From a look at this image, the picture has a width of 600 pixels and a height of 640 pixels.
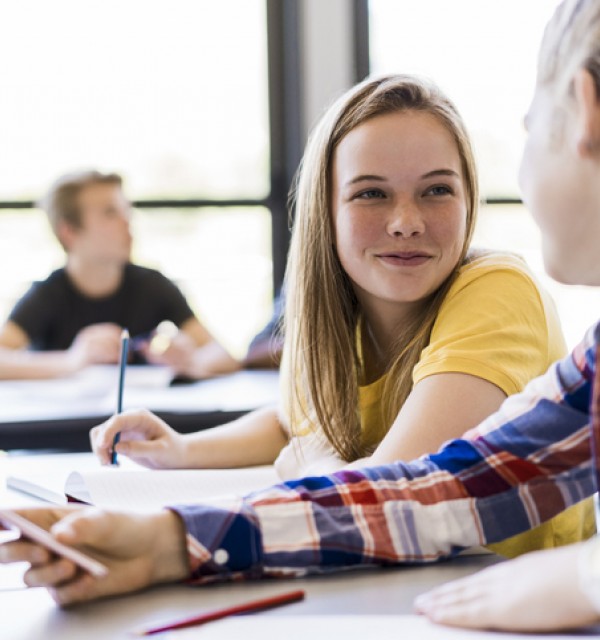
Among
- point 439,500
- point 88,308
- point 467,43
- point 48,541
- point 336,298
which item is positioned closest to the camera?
point 48,541

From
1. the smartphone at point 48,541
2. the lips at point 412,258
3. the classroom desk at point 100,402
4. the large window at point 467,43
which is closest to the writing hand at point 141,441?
the lips at point 412,258

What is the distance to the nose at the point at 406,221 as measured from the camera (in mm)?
1195

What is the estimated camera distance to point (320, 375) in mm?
1312

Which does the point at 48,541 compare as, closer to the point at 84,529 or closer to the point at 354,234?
the point at 84,529

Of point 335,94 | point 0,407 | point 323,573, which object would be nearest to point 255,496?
point 323,573

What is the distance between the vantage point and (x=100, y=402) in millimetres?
2514

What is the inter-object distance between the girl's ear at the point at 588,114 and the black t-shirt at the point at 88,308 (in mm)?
2498

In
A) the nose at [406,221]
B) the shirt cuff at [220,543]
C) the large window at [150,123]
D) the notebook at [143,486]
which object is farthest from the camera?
the large window at [150,123]

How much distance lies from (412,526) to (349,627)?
19 centimetres

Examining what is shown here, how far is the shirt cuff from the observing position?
81cm

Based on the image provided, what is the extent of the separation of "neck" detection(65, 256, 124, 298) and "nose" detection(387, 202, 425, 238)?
81.4 inches

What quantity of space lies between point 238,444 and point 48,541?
2.34 ft

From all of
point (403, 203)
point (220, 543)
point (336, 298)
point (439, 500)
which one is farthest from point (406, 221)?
point (220, 543)

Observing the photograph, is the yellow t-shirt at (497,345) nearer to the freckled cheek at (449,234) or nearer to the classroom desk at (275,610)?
the freckled cheek at (449,234)
